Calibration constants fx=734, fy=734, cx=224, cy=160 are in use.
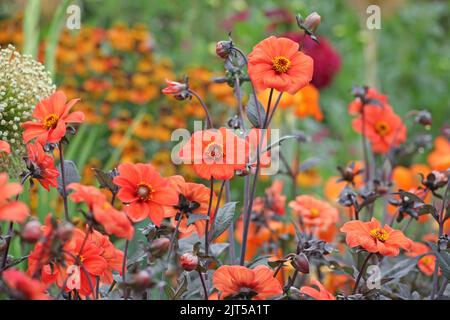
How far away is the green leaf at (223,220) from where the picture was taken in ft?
2.94

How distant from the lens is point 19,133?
3.36 feet

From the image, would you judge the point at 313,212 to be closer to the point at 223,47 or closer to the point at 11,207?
the point at 223,47

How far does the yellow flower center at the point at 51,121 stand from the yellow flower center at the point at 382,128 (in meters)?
0.66

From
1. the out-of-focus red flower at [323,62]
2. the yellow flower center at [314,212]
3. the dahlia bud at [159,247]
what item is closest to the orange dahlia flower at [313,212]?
the yellow flower center at [314,212]

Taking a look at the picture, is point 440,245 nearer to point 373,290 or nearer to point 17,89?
point 373,290

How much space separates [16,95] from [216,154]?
0.35 metres

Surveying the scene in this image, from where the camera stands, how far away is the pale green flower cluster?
3.34ft

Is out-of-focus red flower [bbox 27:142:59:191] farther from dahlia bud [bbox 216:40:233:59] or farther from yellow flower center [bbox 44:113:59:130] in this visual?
dahlia bud [bbox 216:40:233:59]

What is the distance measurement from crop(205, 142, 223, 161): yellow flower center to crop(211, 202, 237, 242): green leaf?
8cm

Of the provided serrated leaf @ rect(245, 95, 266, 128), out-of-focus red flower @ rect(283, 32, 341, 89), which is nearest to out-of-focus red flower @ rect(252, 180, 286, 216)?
serrated leaf @ rect(245, 95, 266, 128)

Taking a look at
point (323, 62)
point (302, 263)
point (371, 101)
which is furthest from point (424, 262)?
point (323, 62)

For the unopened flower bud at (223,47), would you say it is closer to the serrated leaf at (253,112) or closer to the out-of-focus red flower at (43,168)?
the serrated leaf at (253,112)
